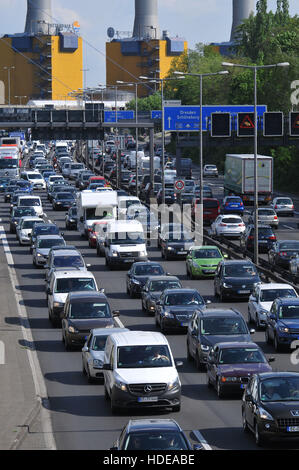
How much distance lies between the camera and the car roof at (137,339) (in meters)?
25.8

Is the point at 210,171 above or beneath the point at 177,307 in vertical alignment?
beneath

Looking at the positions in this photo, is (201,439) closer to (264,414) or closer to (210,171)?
(264,414)

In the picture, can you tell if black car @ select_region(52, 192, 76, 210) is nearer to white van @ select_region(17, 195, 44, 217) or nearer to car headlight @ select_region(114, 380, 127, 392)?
white van @ select_region(17, 195, 44, 217)

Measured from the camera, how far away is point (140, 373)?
81.7 ft

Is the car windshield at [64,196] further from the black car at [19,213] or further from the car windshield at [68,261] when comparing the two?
the car windshield at [68,261]

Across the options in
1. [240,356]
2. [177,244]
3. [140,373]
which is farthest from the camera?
[177,244]

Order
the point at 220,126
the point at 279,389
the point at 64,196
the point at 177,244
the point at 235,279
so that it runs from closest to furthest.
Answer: the point at 279,389 < the point at 235,279 < the point at 177,244 < the point at 64,196 < the point at 220,126

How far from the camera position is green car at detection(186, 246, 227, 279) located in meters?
48.9

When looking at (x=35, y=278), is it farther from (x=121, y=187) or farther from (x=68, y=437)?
(x=121, y=187)

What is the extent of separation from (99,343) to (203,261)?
21.0 metres

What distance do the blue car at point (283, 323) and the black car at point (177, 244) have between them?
21.5 metres

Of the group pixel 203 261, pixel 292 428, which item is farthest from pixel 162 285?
pixel 292 428

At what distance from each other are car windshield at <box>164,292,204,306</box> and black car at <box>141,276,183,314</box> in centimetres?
302

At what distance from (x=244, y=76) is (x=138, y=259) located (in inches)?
3546
